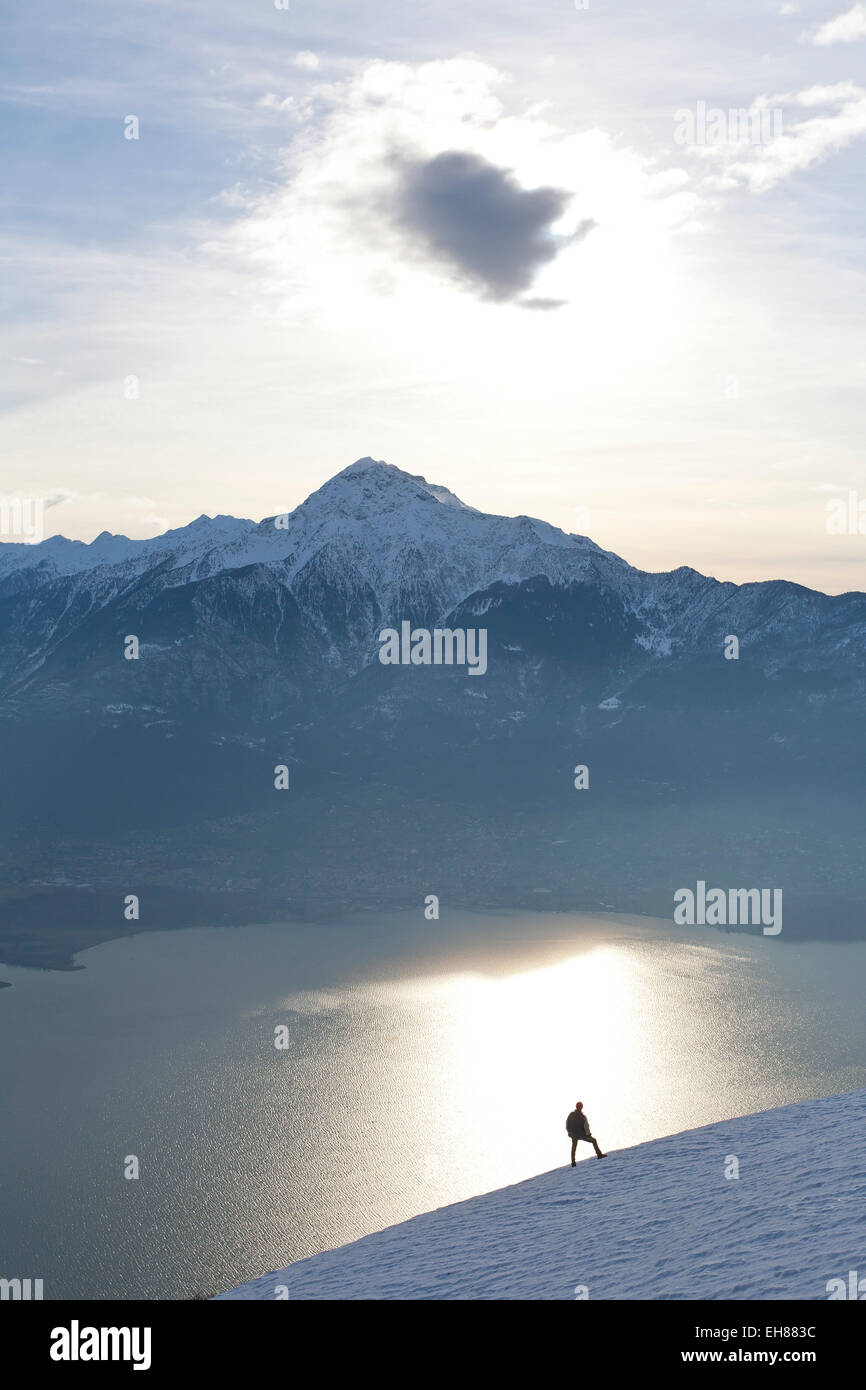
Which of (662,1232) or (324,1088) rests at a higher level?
(662,1232)

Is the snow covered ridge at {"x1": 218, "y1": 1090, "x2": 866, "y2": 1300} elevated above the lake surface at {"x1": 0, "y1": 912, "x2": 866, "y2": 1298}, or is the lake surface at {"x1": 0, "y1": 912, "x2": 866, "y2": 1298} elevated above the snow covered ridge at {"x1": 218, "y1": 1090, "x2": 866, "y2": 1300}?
the snow covered ridge at {"x1": 218, "y1": 1090, "x2": 866, "y2": 1300}

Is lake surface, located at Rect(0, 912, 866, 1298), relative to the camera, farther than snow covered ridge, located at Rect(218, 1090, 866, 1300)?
Yes

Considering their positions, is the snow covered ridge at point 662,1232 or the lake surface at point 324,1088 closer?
the snow covered ridge at point 662,1232

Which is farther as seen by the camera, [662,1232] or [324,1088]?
[324,1088]
